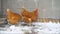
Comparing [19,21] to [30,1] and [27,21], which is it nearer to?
[27,21]

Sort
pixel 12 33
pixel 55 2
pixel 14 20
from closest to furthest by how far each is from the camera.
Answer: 1. pixel 12 33
2. pixel 14 20
3. pixel 55 2

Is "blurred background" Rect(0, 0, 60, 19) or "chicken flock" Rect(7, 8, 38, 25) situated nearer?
"chicken flock" Rect(7, 8, 38, 25)

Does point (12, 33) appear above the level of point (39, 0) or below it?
below

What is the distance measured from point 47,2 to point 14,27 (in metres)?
0.44

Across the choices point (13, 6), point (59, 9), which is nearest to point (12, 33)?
point (13, 6)

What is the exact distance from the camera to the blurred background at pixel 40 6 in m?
1.07

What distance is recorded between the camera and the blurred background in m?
1.07

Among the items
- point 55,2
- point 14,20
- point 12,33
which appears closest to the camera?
point 12,33

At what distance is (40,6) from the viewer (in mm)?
1083

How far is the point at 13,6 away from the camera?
109cm

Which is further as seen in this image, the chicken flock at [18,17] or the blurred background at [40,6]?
the blurred background at [40,6]

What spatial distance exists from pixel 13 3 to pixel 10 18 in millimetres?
295

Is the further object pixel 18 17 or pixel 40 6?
pixel 40 6

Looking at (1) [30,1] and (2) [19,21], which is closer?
(2) [19,21]
